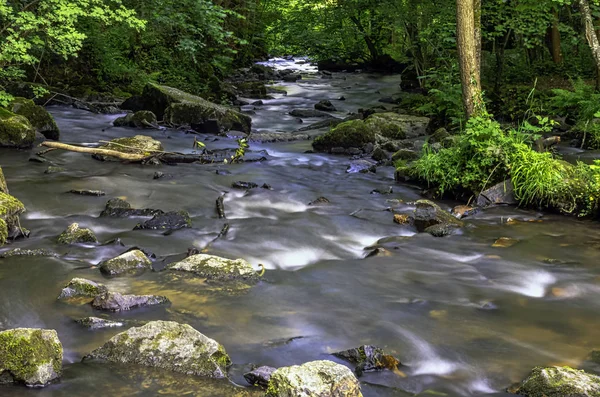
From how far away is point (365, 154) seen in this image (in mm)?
13086

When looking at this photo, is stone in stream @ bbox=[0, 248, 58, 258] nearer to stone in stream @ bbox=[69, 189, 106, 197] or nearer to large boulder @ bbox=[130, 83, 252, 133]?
stone in stream @ bbox=[69, 189, 106, 197]

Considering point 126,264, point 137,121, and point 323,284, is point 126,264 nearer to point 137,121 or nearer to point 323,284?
point 323,284

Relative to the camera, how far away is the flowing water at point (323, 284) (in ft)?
13.7

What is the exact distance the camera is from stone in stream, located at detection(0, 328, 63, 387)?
3.41 meters

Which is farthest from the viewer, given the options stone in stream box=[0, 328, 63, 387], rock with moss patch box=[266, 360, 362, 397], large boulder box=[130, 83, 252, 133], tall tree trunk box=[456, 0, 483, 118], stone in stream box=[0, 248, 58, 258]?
large boulder box=[130, 83, 252, 133]

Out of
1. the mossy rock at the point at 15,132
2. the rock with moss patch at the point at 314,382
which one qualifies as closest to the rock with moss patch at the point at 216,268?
the rock with moss patch at the point at 314,382

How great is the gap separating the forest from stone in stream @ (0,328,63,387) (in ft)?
0.04

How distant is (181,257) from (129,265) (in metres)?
0.72

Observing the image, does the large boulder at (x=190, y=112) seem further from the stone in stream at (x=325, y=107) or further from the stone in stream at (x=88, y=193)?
the stone in stream at (x=88, y=193)

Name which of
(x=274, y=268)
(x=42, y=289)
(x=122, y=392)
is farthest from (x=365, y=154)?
(x=122, y=392)

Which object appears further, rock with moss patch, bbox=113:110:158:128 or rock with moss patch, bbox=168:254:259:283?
rock with moss patch, bbox=113:110:158:128

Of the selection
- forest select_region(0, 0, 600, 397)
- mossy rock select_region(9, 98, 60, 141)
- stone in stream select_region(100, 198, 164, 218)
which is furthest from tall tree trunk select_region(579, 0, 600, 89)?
mossy rock select_region(9, 98, 60, 141)

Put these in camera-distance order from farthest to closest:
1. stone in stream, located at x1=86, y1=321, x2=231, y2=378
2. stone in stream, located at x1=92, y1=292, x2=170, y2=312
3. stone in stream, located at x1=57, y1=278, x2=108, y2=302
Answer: stone in stream, located at x1=57, y1=278, x2=108, y2=302
stone in stream, located at x1=92, y1=292, x2=170, y2=312
stone in stream, located at x1=86, y1=321, x2=231, y2=378

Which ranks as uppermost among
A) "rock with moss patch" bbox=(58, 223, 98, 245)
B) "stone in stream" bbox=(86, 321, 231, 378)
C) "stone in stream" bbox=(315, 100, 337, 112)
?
"stone in stream" bbox=(315, 100, 337, 112)
